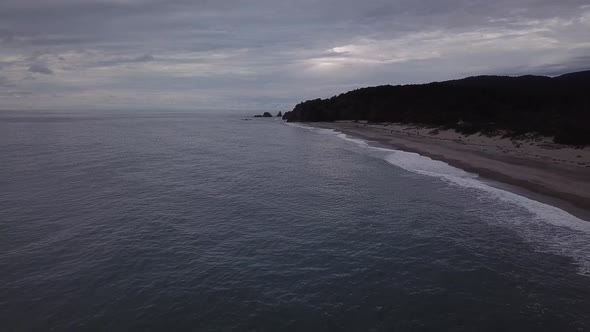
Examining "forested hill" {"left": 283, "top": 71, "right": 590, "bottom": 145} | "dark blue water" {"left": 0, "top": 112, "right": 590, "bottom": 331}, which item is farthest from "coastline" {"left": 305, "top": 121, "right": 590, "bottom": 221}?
"forested hill" {"left": 283, "top": 71, "right": 590, "bottom": 145}

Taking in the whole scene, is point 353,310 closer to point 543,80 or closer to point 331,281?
point 331,281

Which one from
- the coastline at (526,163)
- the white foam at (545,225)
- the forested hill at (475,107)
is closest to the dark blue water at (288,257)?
the white foam at (545,225)

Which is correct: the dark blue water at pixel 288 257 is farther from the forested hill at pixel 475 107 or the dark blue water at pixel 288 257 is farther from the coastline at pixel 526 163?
the forested hill at pixel 475 107

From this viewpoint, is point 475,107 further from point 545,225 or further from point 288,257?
point 288,257

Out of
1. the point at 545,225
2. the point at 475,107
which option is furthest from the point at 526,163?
the point at 475,107

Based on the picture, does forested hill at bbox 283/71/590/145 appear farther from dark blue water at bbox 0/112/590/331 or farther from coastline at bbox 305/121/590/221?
dark blue water at bbox 0/112/590/331

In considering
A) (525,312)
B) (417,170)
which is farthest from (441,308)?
(417,170)

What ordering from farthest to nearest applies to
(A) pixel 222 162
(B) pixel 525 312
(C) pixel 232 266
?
(A) pixel 222 162
(C) pixel 232 266
(B) pixel 525 312
